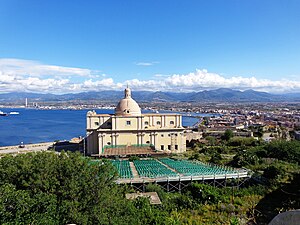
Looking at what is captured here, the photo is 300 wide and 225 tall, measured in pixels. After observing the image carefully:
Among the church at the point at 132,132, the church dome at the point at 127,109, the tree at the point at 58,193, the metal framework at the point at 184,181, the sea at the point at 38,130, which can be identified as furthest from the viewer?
the sea at the point at 38,130

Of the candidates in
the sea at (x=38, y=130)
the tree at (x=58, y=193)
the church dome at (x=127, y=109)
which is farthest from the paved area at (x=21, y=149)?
the tree at (x=58, y=193)

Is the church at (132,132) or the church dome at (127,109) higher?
the church dome at (127,109)

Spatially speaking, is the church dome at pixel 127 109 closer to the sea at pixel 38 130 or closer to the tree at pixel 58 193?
the tree at pixel 58 193

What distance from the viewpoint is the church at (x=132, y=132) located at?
97.5 ft

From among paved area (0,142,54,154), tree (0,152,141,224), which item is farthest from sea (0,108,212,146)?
tree (0,152,141,224)

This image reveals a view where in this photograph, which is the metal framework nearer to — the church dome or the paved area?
the church dome

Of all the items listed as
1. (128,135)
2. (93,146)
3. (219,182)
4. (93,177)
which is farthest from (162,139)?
(93,177)

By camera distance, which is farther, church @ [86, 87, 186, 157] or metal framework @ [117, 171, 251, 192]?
church @ [86, 87, 186, 157]

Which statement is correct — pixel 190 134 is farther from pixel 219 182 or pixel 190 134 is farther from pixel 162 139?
pixel 219 182

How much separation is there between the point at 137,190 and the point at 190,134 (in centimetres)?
2488

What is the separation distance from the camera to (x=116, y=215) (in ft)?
26.5

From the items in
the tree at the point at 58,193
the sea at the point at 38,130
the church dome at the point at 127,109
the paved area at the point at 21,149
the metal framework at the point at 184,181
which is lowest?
the sea at the point at 38,130

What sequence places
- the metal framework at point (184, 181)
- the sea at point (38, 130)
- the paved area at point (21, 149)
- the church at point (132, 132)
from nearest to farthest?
the metal framework at point (184, 181), the church at point (132, 132), the paved area at point (21, 149), the sea at point (38, 130)

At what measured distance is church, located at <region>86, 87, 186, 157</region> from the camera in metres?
29.7
